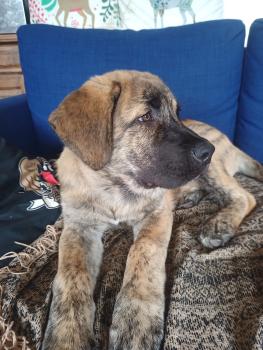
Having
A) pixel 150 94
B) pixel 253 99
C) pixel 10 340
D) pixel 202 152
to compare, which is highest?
pixel 150 94

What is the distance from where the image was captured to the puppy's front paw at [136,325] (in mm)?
947

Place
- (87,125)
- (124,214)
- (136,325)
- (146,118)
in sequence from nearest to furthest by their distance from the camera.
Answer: (136,325)
(87,125)
(146,118)
(124,214)

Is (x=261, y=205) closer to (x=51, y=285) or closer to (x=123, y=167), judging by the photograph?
(x=123, y=167)

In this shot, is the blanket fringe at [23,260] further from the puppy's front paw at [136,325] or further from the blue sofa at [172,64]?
the blue sofa at [172,64]

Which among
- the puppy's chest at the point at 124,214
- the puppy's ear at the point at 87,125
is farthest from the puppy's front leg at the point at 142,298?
the puppy's ear at the point at 87,125

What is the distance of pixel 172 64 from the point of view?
1.96 metres

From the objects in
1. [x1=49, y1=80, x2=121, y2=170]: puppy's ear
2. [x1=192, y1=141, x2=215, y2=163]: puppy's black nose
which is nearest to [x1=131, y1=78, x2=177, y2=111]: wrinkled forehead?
[x1=49, y1=80, x2=121, y2=170]: puppy's ear

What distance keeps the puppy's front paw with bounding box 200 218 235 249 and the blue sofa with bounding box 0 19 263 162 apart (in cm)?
81

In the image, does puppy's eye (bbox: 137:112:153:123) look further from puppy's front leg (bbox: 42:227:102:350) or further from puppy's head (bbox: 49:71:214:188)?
puppy's front leg (bbox: 42:227:102:350)

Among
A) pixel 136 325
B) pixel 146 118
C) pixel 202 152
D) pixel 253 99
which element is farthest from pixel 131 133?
pixel 253 99

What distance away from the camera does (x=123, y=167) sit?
→ 4.34 feet

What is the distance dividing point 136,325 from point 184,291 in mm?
184

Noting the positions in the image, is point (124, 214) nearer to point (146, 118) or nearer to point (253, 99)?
point (146, 118)

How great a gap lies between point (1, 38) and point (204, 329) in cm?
282
